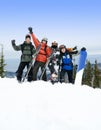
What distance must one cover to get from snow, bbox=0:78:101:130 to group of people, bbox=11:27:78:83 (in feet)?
16.4

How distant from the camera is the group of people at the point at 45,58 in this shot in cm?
1430

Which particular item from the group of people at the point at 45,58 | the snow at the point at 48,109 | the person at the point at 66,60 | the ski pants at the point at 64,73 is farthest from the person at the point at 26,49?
the snow at the point at 48,109

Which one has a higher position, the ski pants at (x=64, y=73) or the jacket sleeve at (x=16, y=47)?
the jacket sleeve at (x=16, y=47)

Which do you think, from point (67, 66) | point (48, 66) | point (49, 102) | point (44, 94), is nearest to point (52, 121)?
point (49, 102)

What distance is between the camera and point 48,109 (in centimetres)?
755

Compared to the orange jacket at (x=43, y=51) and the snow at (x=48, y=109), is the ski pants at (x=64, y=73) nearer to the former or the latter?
the orange jacket at (x=43, y=51)

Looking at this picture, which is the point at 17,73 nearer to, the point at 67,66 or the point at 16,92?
the point at 67,66

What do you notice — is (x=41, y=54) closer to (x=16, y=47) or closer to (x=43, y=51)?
(x=43, y=51)

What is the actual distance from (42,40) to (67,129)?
8.38m

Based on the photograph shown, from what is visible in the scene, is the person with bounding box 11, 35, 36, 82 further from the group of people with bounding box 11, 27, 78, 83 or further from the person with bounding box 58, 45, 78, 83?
the person with bounding box 58, 45, 78, 83

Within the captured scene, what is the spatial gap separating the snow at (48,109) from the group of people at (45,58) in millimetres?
4986

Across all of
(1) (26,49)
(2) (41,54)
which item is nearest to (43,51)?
(2) (41,54)

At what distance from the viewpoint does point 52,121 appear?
6961 mm

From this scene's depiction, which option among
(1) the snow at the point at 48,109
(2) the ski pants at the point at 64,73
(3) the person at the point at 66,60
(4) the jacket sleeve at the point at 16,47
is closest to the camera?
(1) the snow at the point at 48,109
